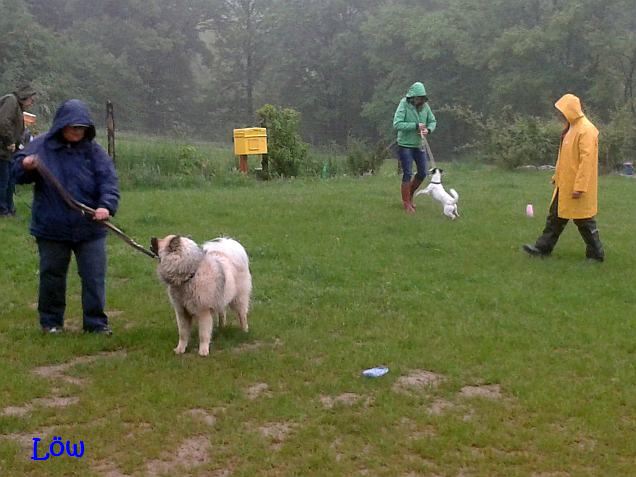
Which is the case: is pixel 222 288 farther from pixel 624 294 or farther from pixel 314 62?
pixel 314 62

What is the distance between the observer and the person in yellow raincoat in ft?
26.0

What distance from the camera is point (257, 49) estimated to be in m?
54.5

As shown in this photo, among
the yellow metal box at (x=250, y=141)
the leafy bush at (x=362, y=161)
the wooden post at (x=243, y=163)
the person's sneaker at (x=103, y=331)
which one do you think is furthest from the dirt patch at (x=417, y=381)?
the leafy bush at (x=362, y=161)

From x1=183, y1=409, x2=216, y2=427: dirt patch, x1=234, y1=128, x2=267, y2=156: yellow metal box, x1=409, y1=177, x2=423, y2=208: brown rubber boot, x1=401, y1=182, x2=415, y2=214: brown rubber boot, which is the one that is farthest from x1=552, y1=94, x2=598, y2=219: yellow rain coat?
x1=234, y1=128, x2=267, y2=156: yellow metal box

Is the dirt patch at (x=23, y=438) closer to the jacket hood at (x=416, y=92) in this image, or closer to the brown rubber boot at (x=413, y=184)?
the jacket hood at (x=416, y=92)

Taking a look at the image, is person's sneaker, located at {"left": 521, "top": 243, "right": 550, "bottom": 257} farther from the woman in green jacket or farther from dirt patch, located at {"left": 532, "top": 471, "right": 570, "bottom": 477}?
dirt patch, located at {"left": 532, "top": 471, "right": 570, "bottom": 477}

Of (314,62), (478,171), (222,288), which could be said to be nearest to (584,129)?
(222,288)

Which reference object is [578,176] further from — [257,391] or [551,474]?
[551,474]

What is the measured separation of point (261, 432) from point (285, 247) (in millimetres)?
4930

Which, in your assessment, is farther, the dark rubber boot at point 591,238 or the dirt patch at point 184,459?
the dark rubber boot at point 591,238

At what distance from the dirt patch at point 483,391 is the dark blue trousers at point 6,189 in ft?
24.6

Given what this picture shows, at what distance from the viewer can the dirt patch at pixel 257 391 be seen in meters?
4.58

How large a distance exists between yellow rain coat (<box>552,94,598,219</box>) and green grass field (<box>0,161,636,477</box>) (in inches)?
25.1

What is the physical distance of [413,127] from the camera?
10719 mm
